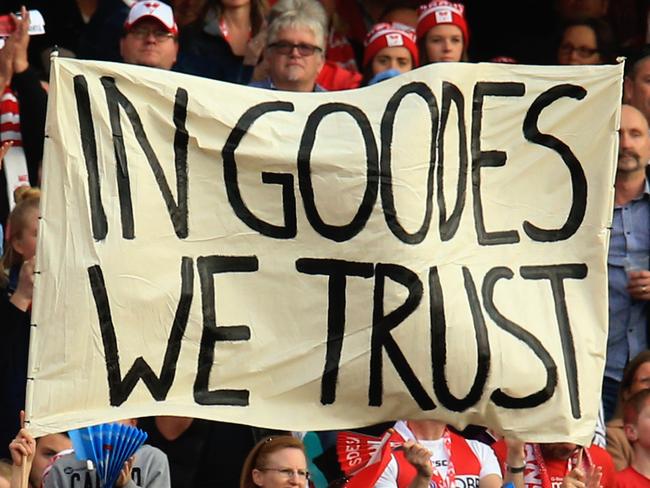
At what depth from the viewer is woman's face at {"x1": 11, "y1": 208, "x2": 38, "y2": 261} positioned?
30.7ft

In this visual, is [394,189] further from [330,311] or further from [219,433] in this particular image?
[219,433]

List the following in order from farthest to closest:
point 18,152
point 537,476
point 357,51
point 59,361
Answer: point 357,51 → point 18,152 → point 537,476 → point 59,361

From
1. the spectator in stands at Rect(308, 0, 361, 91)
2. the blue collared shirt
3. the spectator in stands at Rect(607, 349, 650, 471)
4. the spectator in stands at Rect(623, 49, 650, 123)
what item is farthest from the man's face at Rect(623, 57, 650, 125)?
the spectator in stands at Rect(607, 349, 650, 471)

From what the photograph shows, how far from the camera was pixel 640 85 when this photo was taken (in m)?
11.0

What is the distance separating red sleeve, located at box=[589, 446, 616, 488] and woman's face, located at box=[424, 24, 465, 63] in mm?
2601

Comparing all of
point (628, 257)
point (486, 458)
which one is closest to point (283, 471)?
point (486, 458)

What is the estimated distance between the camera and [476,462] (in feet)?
28.5

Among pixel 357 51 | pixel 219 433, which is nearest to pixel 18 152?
pixel 219 433

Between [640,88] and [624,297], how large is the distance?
53.0 inches

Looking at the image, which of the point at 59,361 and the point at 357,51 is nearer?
the point at 59,361

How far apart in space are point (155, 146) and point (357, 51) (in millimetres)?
4169

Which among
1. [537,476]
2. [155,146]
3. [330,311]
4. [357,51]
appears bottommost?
[537,476]

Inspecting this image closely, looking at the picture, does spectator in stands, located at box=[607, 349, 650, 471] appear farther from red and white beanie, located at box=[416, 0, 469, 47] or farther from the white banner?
red and white beanie, located at box=[416, 0, 469, 47]

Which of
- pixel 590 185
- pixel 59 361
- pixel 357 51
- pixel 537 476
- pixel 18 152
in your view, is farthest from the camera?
pixel 357 51
